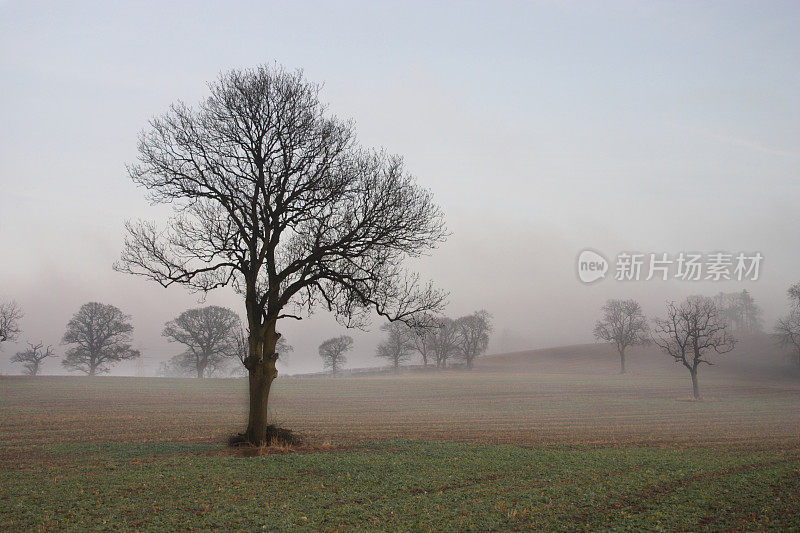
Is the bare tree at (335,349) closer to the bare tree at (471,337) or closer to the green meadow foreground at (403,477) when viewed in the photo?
the bare tree at (471,337)

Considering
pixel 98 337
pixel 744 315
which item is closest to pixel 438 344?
pixel 98 337

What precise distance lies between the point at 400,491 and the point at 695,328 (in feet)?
168

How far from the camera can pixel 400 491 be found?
11.3 m

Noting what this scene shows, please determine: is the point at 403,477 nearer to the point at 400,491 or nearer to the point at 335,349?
the point at 400,491

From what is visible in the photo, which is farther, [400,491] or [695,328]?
[695,328]

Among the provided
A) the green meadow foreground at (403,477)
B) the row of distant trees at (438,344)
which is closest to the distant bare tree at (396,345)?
the row of distant trees at (438,344)

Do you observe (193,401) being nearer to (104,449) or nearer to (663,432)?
(104,449)

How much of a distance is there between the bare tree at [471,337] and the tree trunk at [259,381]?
97.2m

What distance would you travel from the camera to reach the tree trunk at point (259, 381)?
55.3 feet

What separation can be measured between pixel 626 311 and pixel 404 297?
89.5 m

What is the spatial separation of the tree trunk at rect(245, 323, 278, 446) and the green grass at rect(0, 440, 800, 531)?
1.58 metres

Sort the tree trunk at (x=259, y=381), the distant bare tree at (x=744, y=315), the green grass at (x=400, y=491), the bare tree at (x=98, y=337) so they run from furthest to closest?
the distant bare tree at (x=744, y=315), the bare tree at (x=98, y=337), the tree trunk at (x=259, y=381), the green grass at (x=400, y=491)

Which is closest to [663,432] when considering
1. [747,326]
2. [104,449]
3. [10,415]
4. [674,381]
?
[104,449]

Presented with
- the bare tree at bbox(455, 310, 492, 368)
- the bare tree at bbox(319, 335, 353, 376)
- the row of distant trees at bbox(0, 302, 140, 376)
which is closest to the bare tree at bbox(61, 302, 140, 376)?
the row of distant trees at bbox(0, 302, 140, 376)
